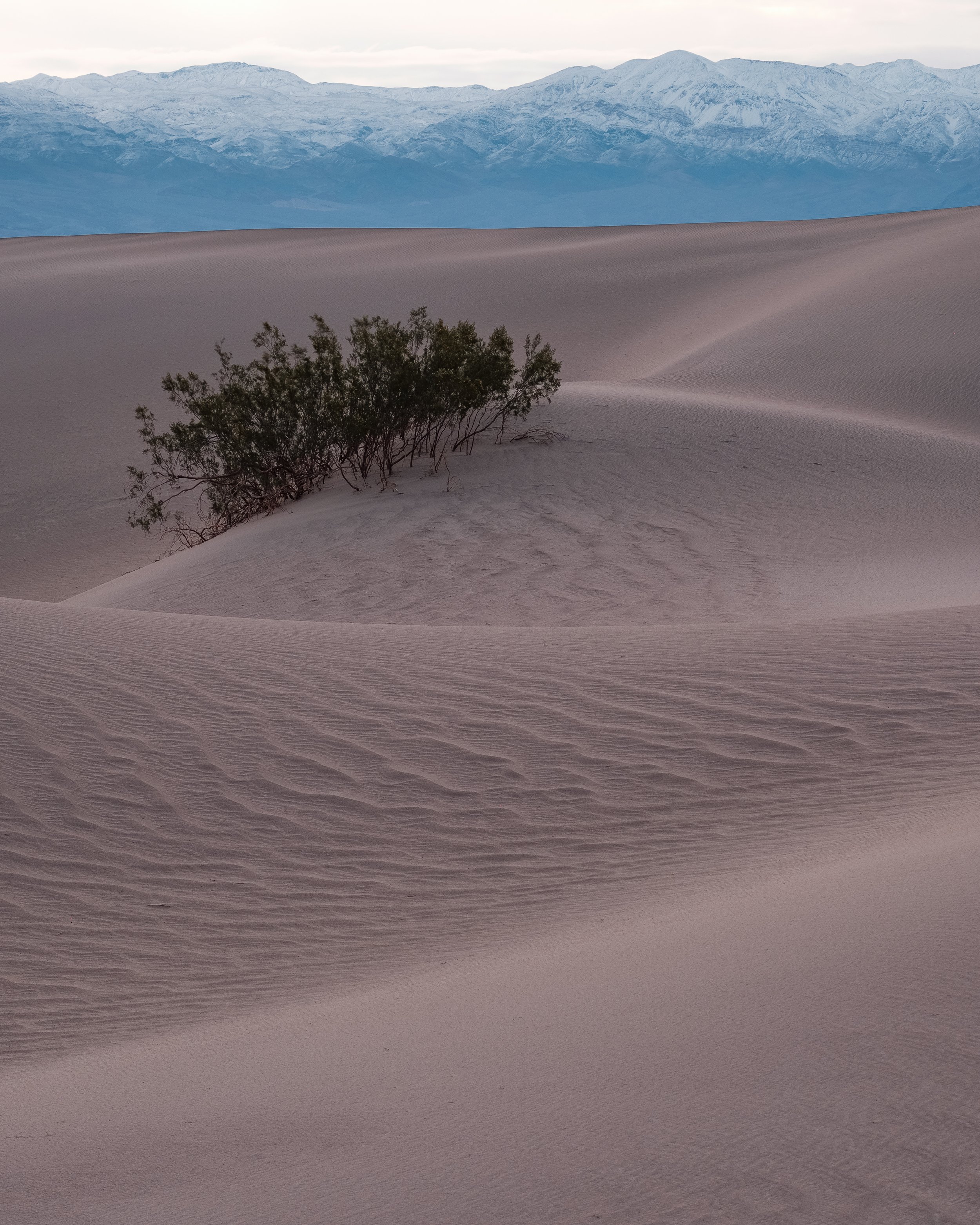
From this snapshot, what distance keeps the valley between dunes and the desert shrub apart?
5.76 feet

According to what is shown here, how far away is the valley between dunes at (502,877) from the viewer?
8.26ft

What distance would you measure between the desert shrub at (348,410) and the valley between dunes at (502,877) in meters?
1.76

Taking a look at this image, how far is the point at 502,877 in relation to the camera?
459 cm

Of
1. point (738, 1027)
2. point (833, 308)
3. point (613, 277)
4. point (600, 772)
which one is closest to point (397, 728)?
point (600, 772)

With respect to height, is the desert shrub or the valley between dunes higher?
the desert shrub

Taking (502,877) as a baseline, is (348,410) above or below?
above

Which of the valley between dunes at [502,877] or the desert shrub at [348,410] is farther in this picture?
the desert shrub at [348,410]

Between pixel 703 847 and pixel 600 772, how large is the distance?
0.73m

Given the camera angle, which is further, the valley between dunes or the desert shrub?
the desert shrub

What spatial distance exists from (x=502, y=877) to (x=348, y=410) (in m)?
9.62

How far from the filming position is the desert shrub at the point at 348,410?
1339cm

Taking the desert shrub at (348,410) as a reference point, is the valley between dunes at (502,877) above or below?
below

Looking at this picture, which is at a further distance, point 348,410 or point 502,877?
point 348,410

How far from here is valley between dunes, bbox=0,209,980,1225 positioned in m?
2.52
